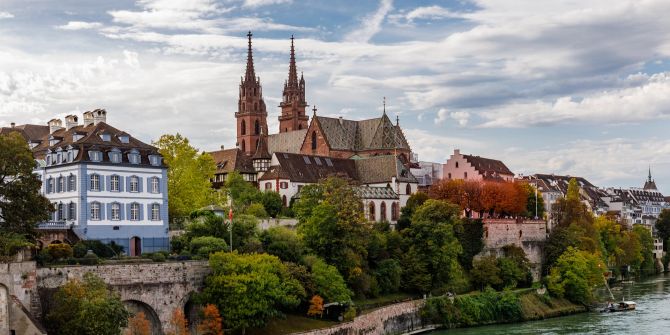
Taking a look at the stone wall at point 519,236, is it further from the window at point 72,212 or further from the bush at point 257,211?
the window at point 72,212

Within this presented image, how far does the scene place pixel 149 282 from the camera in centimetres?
5669

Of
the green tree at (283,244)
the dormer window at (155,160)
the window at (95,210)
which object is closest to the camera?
the window at (95,210)

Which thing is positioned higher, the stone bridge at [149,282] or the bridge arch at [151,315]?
the stone bridge at [149,282]

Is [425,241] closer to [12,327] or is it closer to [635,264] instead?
[12,327]

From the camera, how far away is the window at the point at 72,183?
218ft

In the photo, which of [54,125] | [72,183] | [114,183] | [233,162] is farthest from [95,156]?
[233,162]

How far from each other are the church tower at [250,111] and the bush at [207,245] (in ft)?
265

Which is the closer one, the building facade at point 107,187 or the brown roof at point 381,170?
the building facade at point 107,187

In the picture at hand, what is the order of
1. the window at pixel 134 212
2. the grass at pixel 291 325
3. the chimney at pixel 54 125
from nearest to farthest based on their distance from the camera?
the grass at pixel 291 325, the window at pixel 134 212, the chimney at pixel 54 125

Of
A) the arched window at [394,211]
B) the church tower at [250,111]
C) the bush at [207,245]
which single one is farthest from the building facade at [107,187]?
the church tower at [250,111]

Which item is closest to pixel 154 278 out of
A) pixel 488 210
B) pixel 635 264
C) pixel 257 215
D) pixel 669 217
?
pixel 257 215

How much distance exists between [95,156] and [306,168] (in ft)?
149

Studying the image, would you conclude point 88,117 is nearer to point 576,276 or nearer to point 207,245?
point 207,245

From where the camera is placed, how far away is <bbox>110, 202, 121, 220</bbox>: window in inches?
2640
